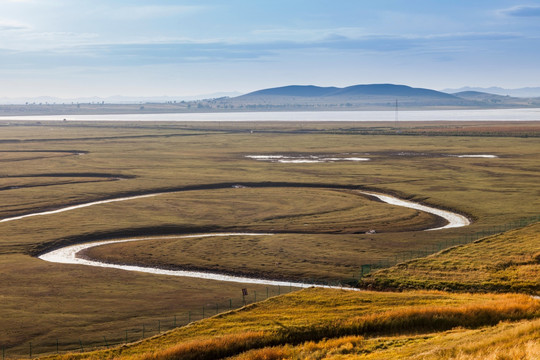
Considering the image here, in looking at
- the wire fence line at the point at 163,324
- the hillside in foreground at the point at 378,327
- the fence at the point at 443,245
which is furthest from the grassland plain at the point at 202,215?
the hillside in foreground at the point at 378,327

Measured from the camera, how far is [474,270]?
49.6 meters

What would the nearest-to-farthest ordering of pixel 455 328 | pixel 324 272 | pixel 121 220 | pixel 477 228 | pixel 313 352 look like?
pixel 313 352 < pixel 455 328 < pixel 324 272 < pixel 477 228 < pixel 121 220

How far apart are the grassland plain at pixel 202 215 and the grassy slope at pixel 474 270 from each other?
3.72 meters

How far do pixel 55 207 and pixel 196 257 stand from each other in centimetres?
3108

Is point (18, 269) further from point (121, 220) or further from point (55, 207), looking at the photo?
point (55, 207)

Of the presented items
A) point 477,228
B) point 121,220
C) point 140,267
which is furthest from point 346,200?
point 140,267

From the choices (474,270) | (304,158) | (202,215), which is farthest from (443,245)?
(304,158)

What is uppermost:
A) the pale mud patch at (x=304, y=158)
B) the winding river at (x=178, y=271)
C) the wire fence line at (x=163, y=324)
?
the pale mud patch at (x=304, y=158)

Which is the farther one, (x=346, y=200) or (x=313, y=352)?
(x=346, y=200)

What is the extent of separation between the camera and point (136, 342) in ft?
119

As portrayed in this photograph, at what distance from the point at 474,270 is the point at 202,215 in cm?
3308

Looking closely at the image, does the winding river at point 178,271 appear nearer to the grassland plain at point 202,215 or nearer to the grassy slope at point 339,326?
the grassland plain at point 202,215

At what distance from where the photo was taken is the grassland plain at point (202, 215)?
44.8 m

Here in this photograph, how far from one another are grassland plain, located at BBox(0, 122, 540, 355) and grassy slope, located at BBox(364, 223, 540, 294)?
12.2 ft
